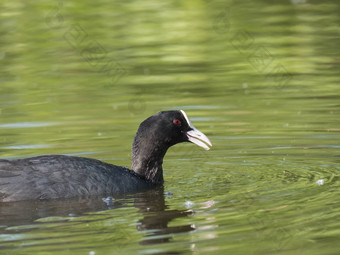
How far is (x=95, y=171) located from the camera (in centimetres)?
912

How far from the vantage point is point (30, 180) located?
8.81 metres

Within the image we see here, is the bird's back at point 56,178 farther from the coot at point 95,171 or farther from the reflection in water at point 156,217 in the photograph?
the reflection in water at point 156,217

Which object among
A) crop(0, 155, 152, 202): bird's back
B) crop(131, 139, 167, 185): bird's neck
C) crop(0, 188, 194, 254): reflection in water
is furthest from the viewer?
crop(131, 139, 167, 185): bird's neck

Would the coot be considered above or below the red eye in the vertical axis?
below

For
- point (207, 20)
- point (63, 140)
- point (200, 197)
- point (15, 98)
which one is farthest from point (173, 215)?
point (207, 20)

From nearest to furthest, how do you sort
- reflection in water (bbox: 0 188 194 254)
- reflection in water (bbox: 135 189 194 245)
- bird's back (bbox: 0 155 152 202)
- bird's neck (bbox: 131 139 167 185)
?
Result: reflection in water (bbox: 135 189 194 245) < reflection in water (bbox: 0 188 194 254) < bird's back (bbox: 0 155 152 202) < bird's neck (bbox: 131 139 167 185)

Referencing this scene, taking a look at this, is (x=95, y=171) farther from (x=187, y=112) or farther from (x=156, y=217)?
(x=187, y=112)

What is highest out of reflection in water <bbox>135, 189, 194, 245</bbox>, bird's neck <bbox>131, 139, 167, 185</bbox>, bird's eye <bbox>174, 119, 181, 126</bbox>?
bird's eye <bbox>174, 119, 181, 126</bbox>

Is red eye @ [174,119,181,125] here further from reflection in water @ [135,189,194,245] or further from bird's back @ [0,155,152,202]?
bird's back @ [0,155,152,202]

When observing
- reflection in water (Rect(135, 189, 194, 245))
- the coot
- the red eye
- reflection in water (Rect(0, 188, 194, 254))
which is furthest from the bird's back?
the red eye

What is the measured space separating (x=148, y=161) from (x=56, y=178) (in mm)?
1393

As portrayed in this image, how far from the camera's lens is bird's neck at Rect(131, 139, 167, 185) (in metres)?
9.88

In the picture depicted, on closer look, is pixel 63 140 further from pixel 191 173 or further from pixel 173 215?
pixel 173 215

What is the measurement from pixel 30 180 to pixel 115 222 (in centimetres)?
140
